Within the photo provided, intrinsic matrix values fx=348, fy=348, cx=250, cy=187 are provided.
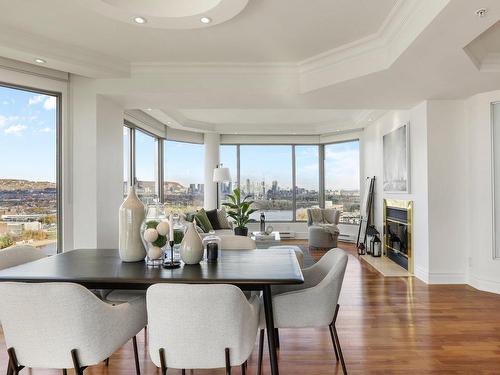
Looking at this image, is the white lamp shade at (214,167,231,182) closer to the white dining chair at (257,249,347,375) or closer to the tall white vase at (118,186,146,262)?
the tall white vase at (118,186,146,262)

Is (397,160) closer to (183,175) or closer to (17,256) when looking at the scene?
(183,175)

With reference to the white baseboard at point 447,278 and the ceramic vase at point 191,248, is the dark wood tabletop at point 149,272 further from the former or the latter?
the white baseboard at point 447,278

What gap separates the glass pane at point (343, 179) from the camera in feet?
27.3

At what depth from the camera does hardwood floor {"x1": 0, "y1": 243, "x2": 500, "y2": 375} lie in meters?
2.46

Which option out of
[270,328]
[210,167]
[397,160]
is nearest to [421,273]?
[397,160]

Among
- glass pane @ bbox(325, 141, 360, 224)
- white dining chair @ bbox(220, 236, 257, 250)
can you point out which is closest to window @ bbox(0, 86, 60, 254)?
white dining chair @ bbox(220, 236, 257, 250)

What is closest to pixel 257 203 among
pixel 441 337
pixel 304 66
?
pixel 304 66

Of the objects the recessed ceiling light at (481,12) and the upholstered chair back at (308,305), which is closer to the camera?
the upholstered chair back at (308,305)

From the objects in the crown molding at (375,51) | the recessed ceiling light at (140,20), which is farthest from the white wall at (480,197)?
the recessed ceiling light at (140,20)

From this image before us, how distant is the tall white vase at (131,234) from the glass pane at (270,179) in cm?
675

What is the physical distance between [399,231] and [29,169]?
5381 millimetres

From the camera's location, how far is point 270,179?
907 cm

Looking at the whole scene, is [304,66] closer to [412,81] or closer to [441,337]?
[412,81]

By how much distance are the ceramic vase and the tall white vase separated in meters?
0.32
